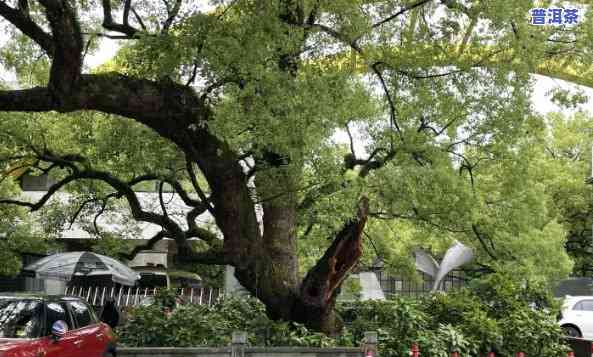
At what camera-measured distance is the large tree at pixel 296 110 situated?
1095 centimetres

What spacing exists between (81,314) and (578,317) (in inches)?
671

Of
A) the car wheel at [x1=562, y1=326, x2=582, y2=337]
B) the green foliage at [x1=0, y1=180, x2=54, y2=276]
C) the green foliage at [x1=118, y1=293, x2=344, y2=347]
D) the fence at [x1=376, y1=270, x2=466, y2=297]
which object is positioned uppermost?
the green foliage at [x1=0, y1=180, x2=54, y2=276]

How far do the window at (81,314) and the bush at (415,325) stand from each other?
297cm

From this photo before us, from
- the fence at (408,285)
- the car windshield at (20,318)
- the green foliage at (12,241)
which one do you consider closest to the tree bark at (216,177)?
the car windshield at (20,318)

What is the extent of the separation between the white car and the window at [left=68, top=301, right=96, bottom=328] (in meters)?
16.1

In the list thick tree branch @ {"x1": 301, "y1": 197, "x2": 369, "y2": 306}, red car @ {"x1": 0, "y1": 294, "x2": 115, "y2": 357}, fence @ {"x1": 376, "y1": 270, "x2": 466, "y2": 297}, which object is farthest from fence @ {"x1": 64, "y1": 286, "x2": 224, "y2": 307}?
red car @ {"x1": 0, "y1": 294, "x2": 115, "y2": 357}

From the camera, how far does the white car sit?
896 inches

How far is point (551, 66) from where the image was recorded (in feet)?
48.7

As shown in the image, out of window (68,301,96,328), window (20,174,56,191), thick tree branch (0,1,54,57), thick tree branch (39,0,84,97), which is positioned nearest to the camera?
thick tree branch (39,0,84,97)

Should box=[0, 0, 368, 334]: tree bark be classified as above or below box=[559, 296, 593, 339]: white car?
above

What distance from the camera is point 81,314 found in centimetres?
1076

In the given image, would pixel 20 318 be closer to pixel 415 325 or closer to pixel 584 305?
pixel 415 325

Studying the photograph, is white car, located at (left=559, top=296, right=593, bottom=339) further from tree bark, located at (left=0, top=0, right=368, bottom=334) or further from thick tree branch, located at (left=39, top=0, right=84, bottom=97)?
thick tree branch, located at (left=39, top=0, right=84, bottom=97)

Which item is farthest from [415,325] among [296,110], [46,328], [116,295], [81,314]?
[116,295]
